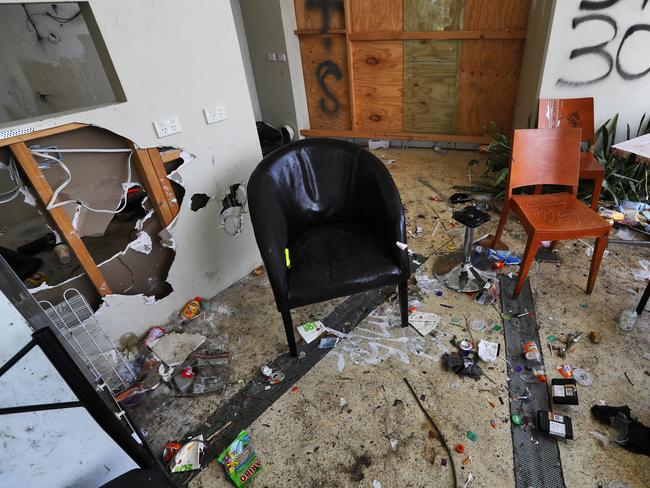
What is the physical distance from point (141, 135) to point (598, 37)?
3.24 m

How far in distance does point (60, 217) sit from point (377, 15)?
11.7ft

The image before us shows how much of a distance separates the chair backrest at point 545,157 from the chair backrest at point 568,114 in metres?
0.74

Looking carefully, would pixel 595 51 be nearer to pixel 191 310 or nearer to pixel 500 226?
pixel 500 226

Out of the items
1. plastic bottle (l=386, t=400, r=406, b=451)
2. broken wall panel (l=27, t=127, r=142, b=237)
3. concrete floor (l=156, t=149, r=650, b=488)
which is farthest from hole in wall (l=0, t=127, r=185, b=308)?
plastic bottle (l=386, t=400, r=406, b=451)

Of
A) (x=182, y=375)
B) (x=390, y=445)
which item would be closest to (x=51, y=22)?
(x=182, y=375)

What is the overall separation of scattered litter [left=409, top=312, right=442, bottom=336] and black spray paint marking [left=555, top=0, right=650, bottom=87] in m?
2.29

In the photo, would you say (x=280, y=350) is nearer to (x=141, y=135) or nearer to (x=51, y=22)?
(x=141, y=135)

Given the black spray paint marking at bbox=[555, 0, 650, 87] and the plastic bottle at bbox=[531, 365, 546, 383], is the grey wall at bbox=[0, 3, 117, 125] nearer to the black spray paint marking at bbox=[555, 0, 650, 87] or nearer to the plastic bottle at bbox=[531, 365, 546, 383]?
the plastic bottle at bbox=[531, 365, 546, 383]

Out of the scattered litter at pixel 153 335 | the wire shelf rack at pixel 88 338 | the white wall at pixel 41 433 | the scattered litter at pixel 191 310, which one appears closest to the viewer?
the white wall at pixel 41 433

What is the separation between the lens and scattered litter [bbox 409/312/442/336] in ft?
6.48

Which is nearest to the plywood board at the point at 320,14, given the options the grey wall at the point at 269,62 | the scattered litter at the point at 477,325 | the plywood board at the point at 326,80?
the plywood board at the point at 326,80

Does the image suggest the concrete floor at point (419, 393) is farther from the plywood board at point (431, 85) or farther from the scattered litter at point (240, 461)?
the plywood board at point (431, 85)

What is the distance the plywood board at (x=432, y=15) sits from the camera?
11.5 feet

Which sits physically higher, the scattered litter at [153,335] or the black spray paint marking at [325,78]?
the black spray paint marking at [325,78]
